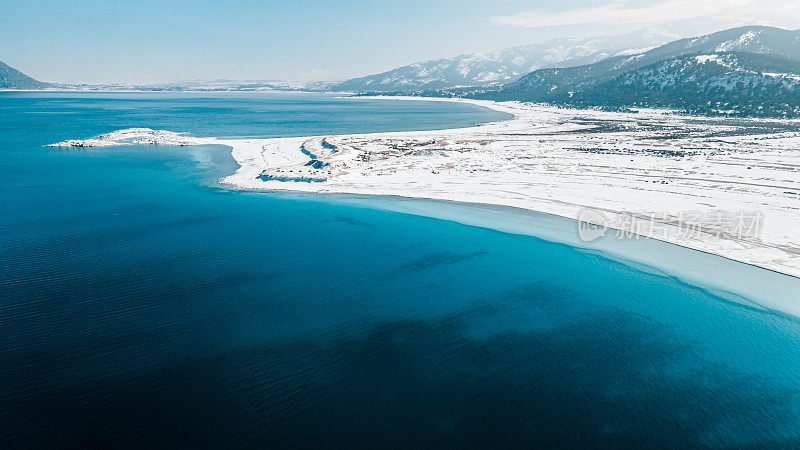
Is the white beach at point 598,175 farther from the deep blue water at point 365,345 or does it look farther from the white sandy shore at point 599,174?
the deep blue water at point 365,345

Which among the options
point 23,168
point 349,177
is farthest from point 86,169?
point 349,177

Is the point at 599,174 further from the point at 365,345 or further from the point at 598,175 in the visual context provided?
the point at 365,345

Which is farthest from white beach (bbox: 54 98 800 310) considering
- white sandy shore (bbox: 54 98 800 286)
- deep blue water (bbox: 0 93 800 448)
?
deep blue water (bbox: 0 93 800 448)

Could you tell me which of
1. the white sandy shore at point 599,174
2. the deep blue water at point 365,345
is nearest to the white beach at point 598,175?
the white sandy shore at point 599,174

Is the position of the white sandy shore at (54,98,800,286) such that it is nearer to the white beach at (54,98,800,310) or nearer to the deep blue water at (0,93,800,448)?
the white beach at (54,98,800,310)

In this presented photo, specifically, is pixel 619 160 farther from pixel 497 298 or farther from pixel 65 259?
pixel 65 259

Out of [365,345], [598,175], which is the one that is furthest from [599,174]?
[365,345]
